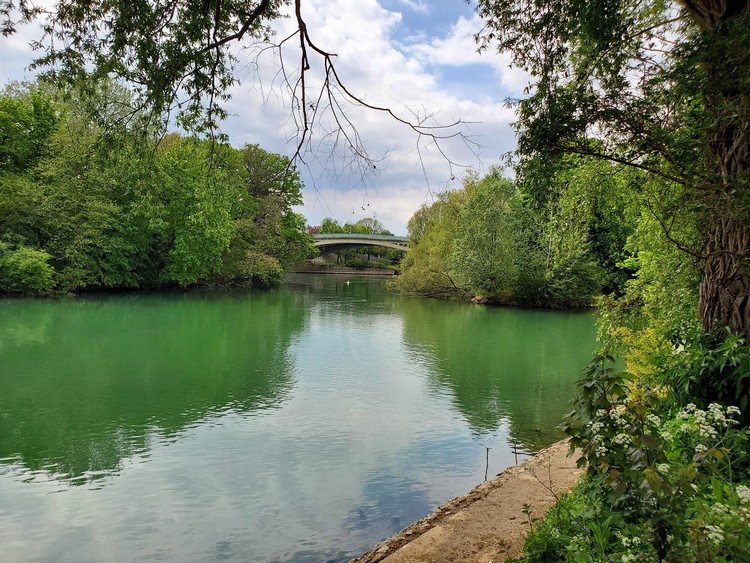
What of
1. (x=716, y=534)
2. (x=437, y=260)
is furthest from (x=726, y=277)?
(x=437, y=260)

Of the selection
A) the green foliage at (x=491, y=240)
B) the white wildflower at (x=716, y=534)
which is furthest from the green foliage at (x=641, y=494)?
the green foliage at (x=491, y=240)

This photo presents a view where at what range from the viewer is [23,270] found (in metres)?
23.1

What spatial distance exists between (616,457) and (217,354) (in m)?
12.5

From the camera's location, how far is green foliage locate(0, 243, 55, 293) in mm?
22859

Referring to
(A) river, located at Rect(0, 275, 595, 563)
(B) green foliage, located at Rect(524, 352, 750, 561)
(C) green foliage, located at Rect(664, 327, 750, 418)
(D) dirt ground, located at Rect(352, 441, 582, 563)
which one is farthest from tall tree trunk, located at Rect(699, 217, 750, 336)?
(A) river, located at Rect(0, 275, 595, 563)

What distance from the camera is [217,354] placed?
44.7 feet

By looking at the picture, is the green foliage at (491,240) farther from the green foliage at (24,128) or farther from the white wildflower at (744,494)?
the white wildflower at (744,494)

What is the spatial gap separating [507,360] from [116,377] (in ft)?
34.0

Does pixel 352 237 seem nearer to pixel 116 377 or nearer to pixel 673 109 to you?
pixel 116 377

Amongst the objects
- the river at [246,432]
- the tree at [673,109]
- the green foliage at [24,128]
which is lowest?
the river at [246,432]

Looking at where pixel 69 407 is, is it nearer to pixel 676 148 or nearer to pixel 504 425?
pixel 504 425

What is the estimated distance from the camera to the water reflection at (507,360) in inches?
353

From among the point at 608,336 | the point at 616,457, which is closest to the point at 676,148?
the point at 616,457

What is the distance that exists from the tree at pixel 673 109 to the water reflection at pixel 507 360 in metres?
4.13
